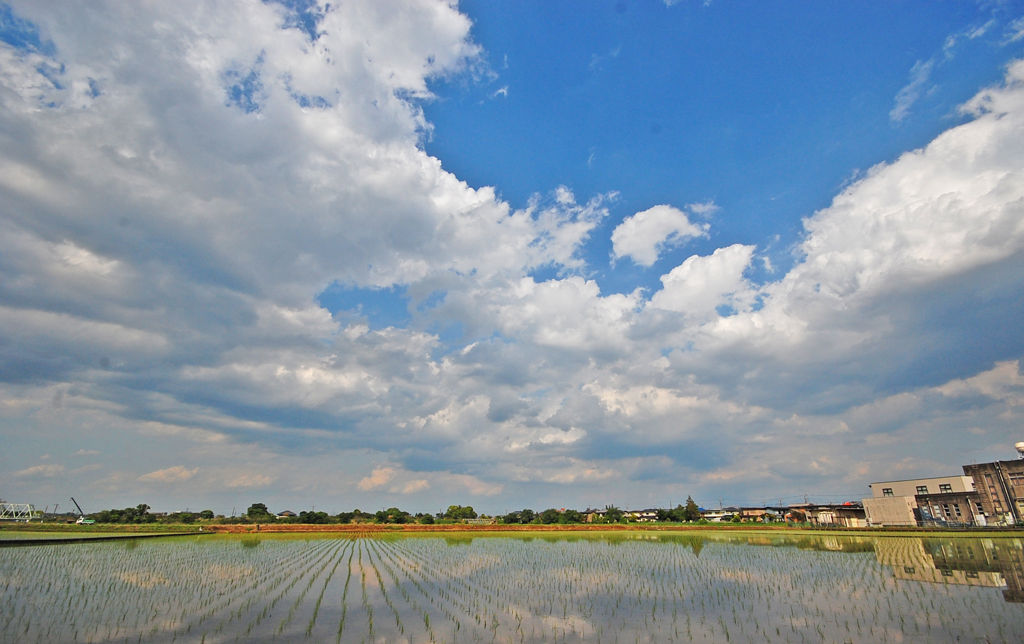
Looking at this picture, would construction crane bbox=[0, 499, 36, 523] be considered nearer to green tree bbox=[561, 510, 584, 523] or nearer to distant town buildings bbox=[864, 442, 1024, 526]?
green tree bbox=[561, 510, 584, 523]

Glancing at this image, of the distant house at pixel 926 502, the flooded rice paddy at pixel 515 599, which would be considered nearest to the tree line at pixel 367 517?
the distant house at pixel 926 502

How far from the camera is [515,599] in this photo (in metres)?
19.0

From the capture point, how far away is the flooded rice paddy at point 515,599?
14.0 m

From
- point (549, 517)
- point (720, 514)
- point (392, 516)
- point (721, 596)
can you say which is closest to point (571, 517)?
point (549, 517)

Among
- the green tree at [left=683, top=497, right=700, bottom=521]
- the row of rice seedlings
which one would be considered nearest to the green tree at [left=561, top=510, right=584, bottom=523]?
the green tree at [left=683, top=497, right=700, bottom=521]

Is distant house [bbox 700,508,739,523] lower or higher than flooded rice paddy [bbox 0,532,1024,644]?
higher

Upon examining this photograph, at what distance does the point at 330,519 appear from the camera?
349 ft

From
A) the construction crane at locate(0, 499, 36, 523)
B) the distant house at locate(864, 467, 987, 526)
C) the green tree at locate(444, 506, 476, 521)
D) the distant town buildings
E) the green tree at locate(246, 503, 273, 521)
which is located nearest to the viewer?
the distant town buildings

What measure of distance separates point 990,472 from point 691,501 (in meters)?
67.8

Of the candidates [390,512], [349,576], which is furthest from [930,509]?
[390,512]

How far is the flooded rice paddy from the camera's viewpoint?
14.0m

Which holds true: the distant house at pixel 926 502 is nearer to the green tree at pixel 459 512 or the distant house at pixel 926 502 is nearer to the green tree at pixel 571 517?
the green tree at pixel 571 517

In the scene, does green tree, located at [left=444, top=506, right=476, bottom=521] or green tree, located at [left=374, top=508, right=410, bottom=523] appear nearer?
green tree, located at [left=374, top=508, right=410, bottom=523]

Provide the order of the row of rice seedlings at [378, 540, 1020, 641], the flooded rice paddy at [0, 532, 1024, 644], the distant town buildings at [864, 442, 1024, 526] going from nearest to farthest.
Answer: the flooded rice paddy at [0, 532, 1024, 644], the row of rice seedlings at [378, 540, 1020, 641], the distant town buildings at [864, 442, 1024, 526]
